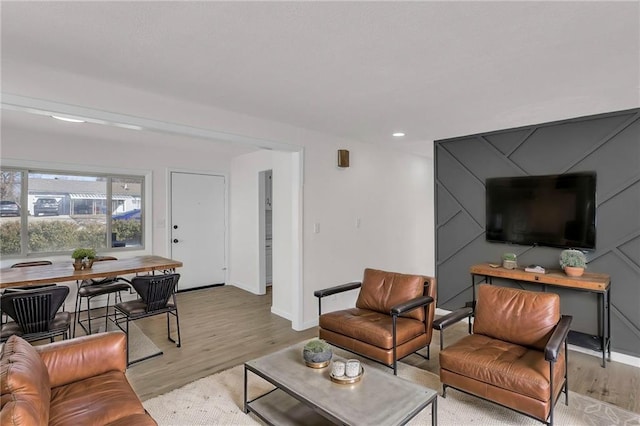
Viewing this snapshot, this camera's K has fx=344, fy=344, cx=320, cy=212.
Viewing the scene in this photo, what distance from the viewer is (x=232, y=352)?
337 centimetres

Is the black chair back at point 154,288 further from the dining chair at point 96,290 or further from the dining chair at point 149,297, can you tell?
the dining chair at point 96,290

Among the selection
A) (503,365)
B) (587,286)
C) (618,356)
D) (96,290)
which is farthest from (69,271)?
(618,356)

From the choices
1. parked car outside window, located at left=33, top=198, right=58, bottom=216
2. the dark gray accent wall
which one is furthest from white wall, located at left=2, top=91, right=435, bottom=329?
the dark gray accent wall

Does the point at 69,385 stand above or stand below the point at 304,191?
below

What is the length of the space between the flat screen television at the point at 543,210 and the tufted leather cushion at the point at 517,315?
52.5 inches

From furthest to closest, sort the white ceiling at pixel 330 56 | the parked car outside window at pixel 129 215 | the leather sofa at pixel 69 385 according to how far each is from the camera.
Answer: the parked car outside window at pixel 129 215 < the white ceiling at pixel 330 56 < the leather sofa at pixel 69 385

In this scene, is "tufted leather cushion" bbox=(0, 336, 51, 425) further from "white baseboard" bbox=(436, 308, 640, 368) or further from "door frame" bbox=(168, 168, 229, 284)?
"white baseboard" bbox=(436, 308, 640, 368)

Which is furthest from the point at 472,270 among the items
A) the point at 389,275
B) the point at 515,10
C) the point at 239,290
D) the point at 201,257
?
the point at 201,257

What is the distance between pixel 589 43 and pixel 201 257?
5.76 m

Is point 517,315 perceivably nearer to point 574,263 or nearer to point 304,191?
point 574,263

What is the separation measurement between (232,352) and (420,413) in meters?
1.84

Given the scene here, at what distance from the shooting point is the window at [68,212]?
175 inches

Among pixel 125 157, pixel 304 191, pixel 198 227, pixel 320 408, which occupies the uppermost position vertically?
pixel 125 157

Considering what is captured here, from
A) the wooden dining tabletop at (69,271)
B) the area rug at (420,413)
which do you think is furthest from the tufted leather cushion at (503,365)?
the wooden dining tabletop at (69,271)
